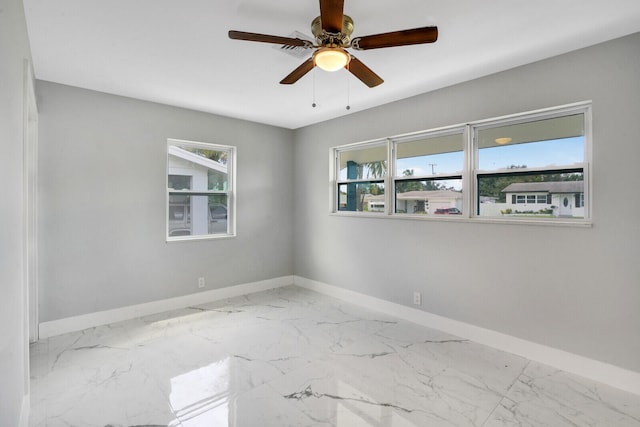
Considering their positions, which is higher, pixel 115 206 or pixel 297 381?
pixel 115 206

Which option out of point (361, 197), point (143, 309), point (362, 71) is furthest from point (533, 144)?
point (143, 309)

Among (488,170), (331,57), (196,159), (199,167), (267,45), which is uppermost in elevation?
(267,45)

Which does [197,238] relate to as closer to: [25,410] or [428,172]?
[25,410]

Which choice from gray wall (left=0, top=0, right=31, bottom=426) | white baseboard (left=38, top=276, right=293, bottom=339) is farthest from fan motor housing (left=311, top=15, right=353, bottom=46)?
white baseboard (left=38, top=276, right=293, bottom=339)

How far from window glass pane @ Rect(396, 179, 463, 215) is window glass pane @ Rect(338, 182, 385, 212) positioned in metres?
0.29

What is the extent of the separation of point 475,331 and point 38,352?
4010mm

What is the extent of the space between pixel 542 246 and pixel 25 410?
3.85 m

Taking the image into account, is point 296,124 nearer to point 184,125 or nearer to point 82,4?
point 184,125

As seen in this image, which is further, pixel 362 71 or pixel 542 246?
pixel 542 246

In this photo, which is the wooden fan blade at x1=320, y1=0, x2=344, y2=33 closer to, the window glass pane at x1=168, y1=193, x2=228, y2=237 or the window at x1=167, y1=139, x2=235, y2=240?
the window at x1=167, y1=139, x2=235, y2=240

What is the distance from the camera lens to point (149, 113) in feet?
12.2

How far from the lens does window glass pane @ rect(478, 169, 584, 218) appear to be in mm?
2594

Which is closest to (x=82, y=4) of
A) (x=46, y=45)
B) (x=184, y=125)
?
(x=46, y=45)

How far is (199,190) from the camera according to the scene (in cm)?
423
